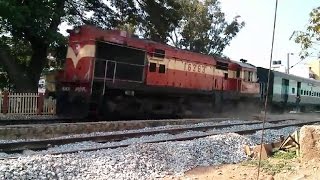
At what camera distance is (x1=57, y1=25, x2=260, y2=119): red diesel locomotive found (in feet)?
54.0

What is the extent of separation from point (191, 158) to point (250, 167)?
136 cm

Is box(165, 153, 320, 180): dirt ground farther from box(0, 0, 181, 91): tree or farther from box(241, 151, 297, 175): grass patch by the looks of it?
box(0, 0, 181, 91): tree

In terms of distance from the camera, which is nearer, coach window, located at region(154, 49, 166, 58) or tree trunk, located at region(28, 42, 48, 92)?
coach window, located at region(154, 49, 166, 58)

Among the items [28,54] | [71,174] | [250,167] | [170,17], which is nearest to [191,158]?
[250,167]

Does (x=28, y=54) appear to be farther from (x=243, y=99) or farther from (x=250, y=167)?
(x=250, y=167)

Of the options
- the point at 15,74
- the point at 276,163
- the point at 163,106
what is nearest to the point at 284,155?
the point at 276,163

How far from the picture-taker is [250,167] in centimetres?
867

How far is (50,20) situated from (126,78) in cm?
646

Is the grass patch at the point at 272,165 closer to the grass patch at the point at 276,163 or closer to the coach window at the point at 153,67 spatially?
the grass patch at the point at 276,163

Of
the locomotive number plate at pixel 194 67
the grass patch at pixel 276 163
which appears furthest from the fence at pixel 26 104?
the grass patch at pixel 276 163

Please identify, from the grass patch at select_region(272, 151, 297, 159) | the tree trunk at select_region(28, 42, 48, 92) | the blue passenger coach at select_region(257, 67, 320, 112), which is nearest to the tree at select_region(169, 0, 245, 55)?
the blue passenger coach at select_region(257, 67, 320, 112)

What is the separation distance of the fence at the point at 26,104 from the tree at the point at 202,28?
2536cm

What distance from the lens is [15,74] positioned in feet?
74.6

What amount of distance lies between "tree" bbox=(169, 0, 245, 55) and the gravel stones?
3451 cm
